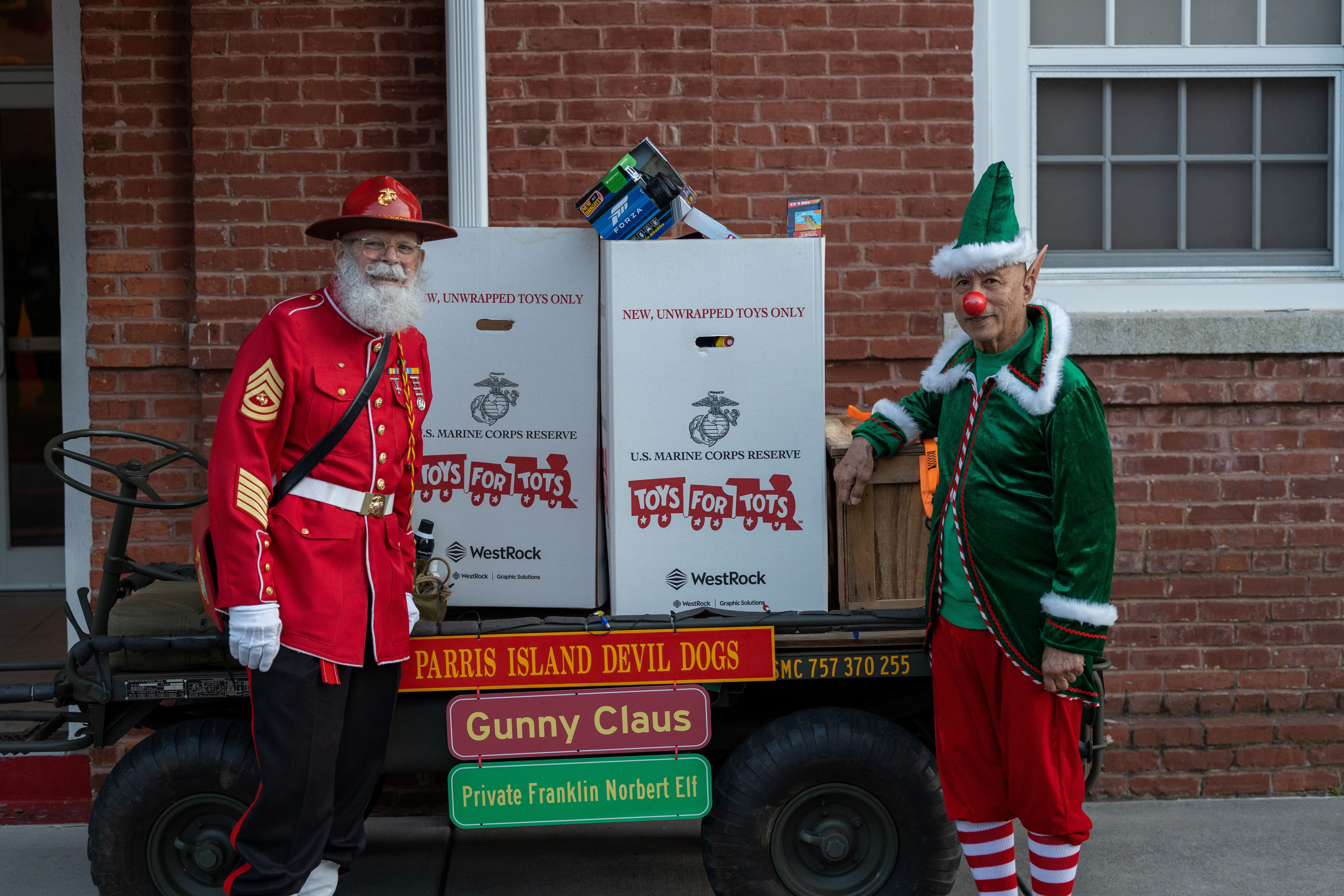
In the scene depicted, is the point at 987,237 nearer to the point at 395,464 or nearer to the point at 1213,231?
the point at 395,464

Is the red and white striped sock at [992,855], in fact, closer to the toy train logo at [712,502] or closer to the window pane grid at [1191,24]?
the toy train logo at [712,502]

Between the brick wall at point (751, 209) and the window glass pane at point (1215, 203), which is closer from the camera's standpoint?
the brick wall at point (751, 209)

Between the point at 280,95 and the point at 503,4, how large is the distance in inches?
34.7

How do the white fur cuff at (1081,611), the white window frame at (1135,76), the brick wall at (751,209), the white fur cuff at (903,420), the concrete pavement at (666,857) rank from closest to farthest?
the white fur cuff at (1081,611), the white fur cuff at (903,420), the concrete pavement at (666,857), the brick wall at (751,209), the white window frame at (1135,76)

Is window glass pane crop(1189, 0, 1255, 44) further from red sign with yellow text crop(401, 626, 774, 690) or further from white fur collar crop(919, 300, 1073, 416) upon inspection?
red sign with yellow text crop(401, 626, 774, 690)

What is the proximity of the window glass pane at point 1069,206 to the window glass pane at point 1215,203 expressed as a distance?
14.3 inches

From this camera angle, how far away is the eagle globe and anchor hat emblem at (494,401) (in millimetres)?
3160

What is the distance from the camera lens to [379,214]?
289cm

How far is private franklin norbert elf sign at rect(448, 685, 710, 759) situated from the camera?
120 inches

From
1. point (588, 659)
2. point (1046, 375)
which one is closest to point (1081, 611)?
point (1046, 375)

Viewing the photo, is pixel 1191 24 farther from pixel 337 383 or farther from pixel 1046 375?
pixel 337 383

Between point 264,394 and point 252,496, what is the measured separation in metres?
0.24

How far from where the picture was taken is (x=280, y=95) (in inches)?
166

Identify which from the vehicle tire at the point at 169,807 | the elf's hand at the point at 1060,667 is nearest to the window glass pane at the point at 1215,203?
the elf's hand at the point at 1060,667
